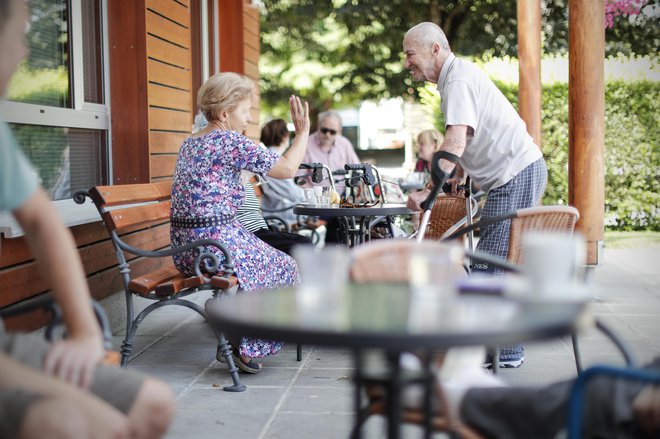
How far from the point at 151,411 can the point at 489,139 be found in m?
2.85

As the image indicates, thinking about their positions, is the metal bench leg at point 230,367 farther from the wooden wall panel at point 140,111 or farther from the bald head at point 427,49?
the bald head at point 427,49

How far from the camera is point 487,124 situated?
4477 millimetres

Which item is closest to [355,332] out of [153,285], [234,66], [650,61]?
[153,285]

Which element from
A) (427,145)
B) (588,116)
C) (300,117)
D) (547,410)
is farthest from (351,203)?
(427,145)

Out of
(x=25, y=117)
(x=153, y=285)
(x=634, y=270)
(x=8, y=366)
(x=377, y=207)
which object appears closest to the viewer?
(x=8, y=366)

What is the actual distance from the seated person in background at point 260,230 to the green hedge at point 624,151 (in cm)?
661

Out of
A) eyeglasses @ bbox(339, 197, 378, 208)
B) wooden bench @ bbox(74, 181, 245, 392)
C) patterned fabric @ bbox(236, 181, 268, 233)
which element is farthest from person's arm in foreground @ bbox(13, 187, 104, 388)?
patterned fabric @ bbox(236, 181, 268, 233)

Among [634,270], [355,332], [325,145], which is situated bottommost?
[634,270]

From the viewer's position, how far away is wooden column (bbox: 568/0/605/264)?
22.3 feet

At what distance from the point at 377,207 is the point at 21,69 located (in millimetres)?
2032

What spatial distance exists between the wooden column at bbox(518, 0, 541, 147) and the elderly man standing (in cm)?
349

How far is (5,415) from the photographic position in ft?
6.06

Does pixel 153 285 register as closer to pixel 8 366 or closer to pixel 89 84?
pixel 89 84

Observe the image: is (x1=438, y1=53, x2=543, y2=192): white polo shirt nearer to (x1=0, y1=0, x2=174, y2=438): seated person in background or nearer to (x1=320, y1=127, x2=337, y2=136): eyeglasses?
(x1=0, y1=0, x2=174, y2=438): seated person in background
